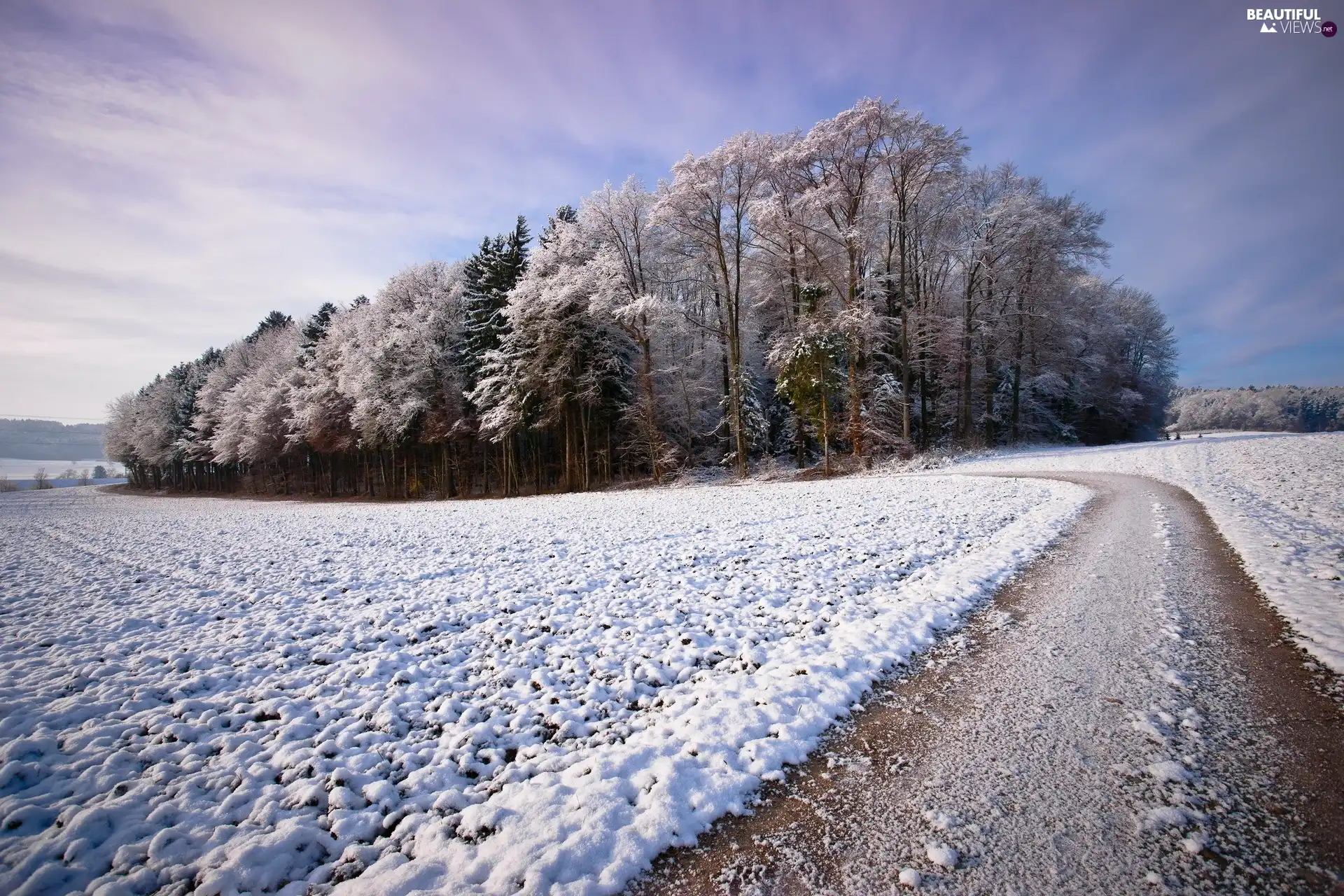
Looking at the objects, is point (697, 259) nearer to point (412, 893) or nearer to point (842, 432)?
point (842, 432)

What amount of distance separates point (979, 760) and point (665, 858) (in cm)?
235

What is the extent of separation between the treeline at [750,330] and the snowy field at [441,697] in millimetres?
16511

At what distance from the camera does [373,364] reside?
1293 inches

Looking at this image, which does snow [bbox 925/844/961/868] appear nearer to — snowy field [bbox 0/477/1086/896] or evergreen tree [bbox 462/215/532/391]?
snowy field [bbox 0/477/1086/896]

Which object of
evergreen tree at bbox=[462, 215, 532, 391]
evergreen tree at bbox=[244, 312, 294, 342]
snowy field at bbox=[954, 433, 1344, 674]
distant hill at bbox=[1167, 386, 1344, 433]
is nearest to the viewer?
snowy field at bbox=[954, 433, 1344, 674]

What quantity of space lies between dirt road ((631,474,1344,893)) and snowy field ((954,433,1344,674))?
732 millimetres

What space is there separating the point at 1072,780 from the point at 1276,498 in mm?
13986

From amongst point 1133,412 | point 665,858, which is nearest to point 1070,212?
point 1133,412

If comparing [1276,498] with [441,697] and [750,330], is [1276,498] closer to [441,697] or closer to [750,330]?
[441,697]

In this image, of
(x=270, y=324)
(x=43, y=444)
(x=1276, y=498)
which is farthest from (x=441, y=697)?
(x=43, y=444)

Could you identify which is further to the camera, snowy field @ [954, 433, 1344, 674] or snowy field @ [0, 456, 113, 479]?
snowy field @ [0, 456, 113, 479]

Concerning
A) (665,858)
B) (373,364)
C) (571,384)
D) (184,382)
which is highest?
(184,382)

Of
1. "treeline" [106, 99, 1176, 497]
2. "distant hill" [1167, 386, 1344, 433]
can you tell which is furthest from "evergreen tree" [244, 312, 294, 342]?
"distant hill" [1167, 386, 1344, 433]

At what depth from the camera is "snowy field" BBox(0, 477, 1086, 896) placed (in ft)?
9.93
